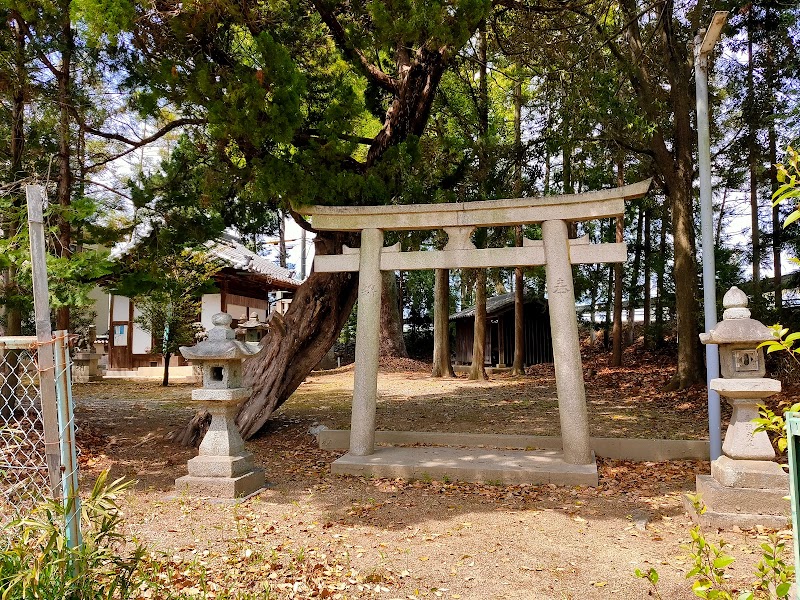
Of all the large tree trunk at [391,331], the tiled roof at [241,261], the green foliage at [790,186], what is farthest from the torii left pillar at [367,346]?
the large tree trunk at [391,331]

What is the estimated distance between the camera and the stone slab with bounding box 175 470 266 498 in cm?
593

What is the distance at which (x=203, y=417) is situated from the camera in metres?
8.55

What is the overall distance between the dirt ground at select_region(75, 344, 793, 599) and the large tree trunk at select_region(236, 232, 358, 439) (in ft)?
1.87

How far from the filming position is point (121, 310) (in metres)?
20.7

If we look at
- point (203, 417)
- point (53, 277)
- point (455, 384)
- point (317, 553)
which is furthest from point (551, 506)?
point (455, 384)

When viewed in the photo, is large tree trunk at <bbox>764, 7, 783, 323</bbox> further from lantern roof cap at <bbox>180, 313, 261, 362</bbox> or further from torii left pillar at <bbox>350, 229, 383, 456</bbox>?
lantern roof cap at <bbox>180, 313, 261, 362</bbox>

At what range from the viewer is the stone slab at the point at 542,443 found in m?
7.41

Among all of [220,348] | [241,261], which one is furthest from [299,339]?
[241,261]

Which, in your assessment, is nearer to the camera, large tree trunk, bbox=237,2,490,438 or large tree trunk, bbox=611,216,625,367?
large tree trunk, bbox=237,2,490,438

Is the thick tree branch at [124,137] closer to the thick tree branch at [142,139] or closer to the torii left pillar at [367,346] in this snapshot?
the thick tree branch at [142,139]

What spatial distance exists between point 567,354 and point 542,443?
1705mm

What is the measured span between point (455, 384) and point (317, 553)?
41.6 ft

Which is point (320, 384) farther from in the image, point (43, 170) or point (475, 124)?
point (43, 170)

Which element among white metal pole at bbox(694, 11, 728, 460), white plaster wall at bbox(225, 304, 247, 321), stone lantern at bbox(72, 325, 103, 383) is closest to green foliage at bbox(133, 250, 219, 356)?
white plaster wall at bbox(225, 304, 247, 321)
